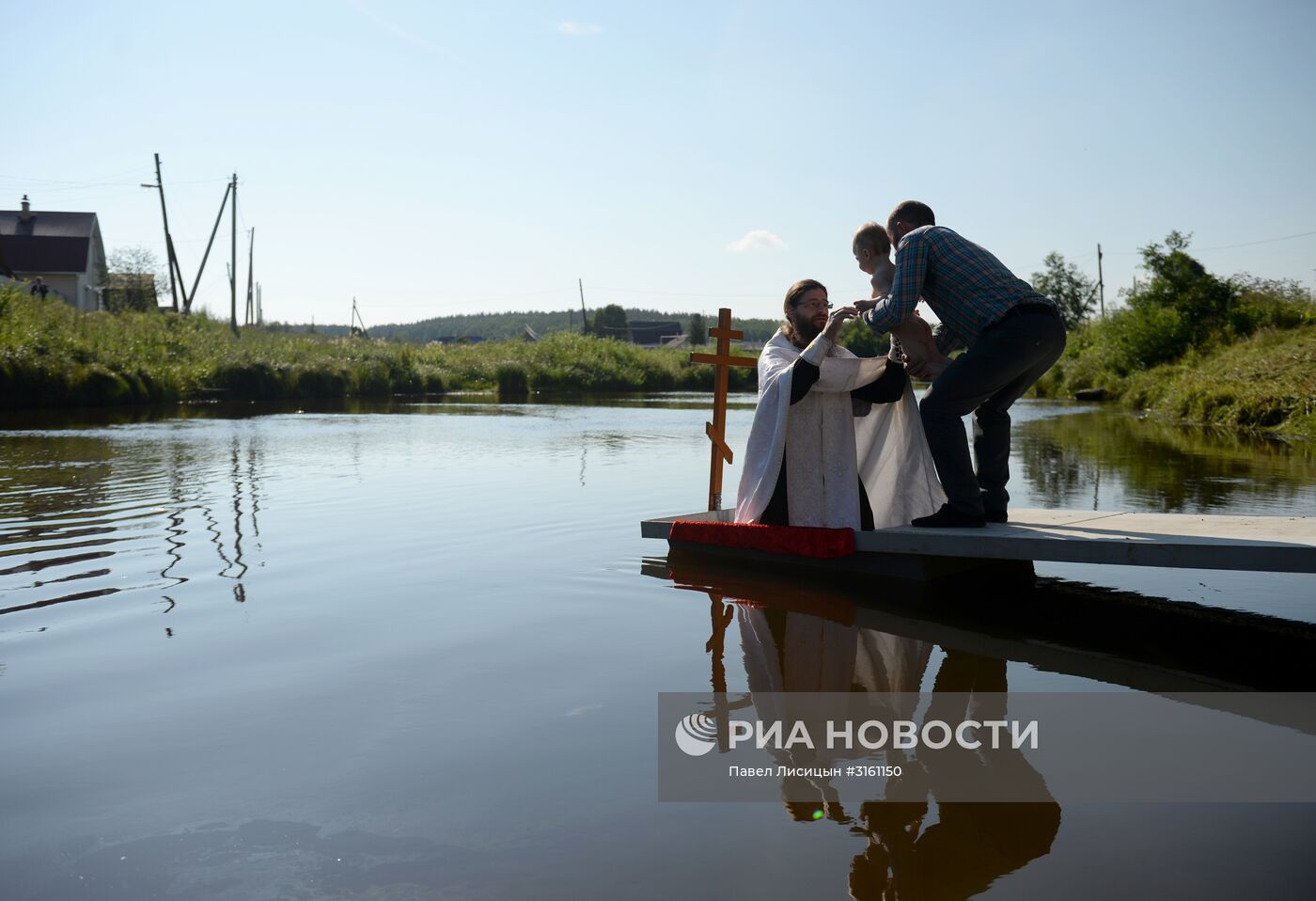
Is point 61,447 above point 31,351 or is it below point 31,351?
below

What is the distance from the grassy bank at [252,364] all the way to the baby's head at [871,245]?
28.9 meters

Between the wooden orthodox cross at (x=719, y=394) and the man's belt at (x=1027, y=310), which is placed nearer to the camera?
the man's belt at (x=1027, y=310)

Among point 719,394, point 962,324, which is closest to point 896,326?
point 962,324

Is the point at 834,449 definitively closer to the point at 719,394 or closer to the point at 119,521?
the point at 719,394

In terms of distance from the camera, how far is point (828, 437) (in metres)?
7.06

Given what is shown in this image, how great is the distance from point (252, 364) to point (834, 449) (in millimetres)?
39693

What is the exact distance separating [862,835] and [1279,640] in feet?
11.5

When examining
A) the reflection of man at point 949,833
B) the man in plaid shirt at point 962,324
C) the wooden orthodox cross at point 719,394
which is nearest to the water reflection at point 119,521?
the wooden orthodox cross at point 719,394

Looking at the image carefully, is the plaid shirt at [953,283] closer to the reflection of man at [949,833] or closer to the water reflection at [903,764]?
the water reflection at [903,764]

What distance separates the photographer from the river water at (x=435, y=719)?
9.91 feet

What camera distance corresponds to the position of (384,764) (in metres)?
3.88

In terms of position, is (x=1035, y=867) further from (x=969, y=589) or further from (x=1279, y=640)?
(x=969, y=589)

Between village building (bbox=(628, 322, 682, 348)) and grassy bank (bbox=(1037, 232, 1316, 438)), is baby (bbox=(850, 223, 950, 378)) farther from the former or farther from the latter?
village building (bbox=(628, 322, 682, 348))

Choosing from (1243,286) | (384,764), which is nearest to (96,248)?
(1243,286)
